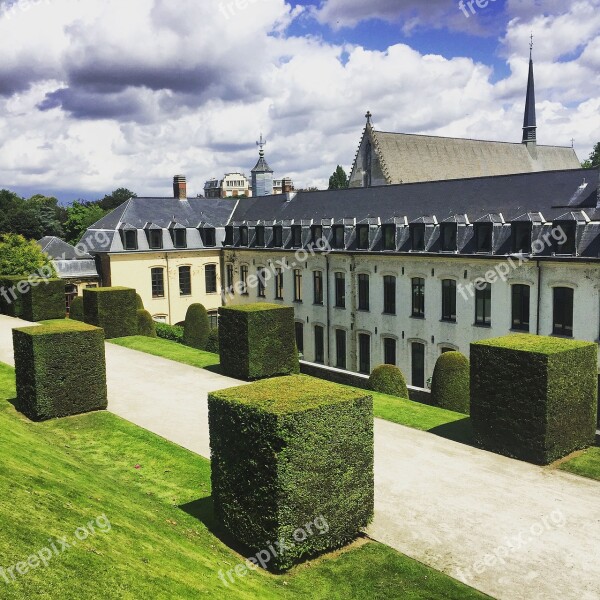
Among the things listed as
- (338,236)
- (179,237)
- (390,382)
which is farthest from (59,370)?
(179,237)

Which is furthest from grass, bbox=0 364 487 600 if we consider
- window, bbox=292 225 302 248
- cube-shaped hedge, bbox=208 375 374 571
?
window, bbox=292 225 302 248

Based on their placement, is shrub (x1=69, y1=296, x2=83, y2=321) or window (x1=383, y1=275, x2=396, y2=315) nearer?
window (x1=383, y1=275, x2=396, y2=315)

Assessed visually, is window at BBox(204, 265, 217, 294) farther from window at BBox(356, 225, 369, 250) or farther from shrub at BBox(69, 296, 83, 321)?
window at BBox(356, 225, 369, 250)

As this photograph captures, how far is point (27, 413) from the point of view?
16.1 m

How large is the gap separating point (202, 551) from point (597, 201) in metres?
18.9

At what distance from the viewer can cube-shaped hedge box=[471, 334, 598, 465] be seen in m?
12.9

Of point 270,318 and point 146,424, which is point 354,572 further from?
point 270,318

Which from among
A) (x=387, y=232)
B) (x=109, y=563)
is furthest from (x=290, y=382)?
(x=387, y=232)

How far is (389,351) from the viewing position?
28.3 metres

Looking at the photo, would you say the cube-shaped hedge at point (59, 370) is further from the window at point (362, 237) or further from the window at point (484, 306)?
the window at point (362, 237)

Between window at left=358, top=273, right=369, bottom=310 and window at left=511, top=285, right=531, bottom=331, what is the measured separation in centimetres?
772

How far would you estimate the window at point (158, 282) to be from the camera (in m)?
37.6

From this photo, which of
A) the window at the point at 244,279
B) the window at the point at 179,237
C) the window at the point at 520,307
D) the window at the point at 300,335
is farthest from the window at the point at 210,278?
the window at the point at 520,307

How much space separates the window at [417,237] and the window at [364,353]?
5129mm
